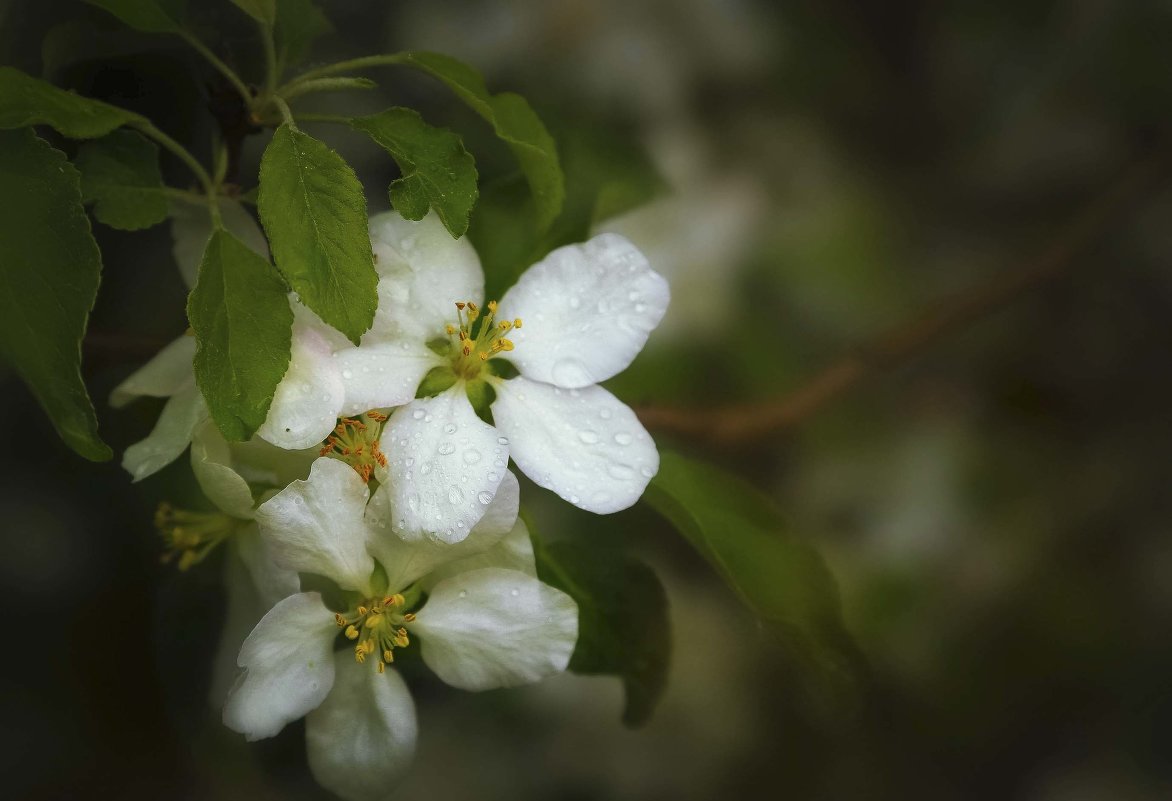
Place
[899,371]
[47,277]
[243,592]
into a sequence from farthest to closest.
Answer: [899,371]
[243,592]
[47,277]

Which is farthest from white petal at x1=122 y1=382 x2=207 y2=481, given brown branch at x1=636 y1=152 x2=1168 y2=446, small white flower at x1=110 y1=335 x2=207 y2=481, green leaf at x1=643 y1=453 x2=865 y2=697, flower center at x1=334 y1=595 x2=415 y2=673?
brown branch at x1=636 y1=152 x2=1168 y2=446

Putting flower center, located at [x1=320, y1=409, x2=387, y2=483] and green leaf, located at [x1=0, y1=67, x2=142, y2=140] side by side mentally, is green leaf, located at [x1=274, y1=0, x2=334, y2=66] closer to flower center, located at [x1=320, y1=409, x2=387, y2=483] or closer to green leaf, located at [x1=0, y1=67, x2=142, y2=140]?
green leaf, located at [x1=0, y1=67, x2=142, y2=140]

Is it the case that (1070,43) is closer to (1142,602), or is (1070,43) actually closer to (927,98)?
(927,98)

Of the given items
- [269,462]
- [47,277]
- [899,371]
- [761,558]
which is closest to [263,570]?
[269,462]

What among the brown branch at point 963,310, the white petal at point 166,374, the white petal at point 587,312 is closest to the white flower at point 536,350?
the white petal at point 587,312

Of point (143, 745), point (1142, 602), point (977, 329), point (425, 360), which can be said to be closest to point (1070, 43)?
point (977, 329)

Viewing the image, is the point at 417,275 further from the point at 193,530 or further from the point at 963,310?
the point at 963,310

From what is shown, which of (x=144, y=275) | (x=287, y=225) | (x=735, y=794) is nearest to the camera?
(x=287, y=225)
